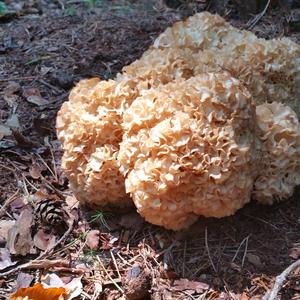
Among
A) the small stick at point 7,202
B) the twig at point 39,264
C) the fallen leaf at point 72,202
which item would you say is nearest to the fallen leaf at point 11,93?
the small stick at point 7,202

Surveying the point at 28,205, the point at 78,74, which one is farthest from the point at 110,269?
the point at 78,74

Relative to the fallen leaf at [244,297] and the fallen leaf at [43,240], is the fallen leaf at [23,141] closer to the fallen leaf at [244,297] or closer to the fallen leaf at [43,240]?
the fallen leaf at [43,240]

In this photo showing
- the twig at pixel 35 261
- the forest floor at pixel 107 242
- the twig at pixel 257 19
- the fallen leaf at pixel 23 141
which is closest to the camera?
the forest floor at pixel 107 242

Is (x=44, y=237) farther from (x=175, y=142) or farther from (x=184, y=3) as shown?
(x=184, y=3)

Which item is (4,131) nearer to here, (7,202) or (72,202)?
(7,202)

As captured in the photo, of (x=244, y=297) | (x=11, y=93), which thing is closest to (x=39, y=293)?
(x=244, y=297)

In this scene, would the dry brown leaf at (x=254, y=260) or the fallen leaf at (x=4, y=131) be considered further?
the fallen leaf at (x=4, y=131)

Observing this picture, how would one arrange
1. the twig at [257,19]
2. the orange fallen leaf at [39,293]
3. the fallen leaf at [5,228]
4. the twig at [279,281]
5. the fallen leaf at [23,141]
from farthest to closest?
1. the twig at [257,19]
2. the fallen leaf at [23,141]
3. the fallen leaf at [5,228]
4. the orange fallen leaf at [39,293]
5. the twig at [279,281]
